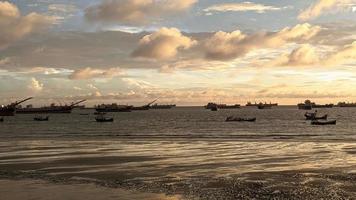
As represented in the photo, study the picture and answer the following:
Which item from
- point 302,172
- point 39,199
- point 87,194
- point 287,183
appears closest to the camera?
point 39,199

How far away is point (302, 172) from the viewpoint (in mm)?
28172

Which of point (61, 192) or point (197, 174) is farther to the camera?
point (197, 174)

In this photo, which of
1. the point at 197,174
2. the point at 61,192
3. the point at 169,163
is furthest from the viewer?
the point at 169,163

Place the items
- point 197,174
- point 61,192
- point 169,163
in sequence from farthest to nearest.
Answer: point 169,163 → point 197,174 → point 61,192

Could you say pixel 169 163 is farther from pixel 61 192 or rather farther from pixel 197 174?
pixel 61 192

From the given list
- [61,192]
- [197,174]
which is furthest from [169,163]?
[61,192]

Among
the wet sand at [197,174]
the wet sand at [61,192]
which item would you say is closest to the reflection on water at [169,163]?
the wet sand at [197,174]

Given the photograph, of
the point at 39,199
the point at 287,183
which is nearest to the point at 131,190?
the point at 39,199

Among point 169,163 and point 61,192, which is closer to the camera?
point 61,192

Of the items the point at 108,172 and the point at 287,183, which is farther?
the point at 108,172

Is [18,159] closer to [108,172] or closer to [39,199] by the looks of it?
[108,172]

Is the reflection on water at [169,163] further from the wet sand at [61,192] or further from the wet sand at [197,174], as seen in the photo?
the wet sand at [61,192]

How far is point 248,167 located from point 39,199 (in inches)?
575

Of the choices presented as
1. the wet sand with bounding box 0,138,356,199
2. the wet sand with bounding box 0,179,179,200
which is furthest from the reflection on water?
the wet sand with bounding box 0,179,179,200
